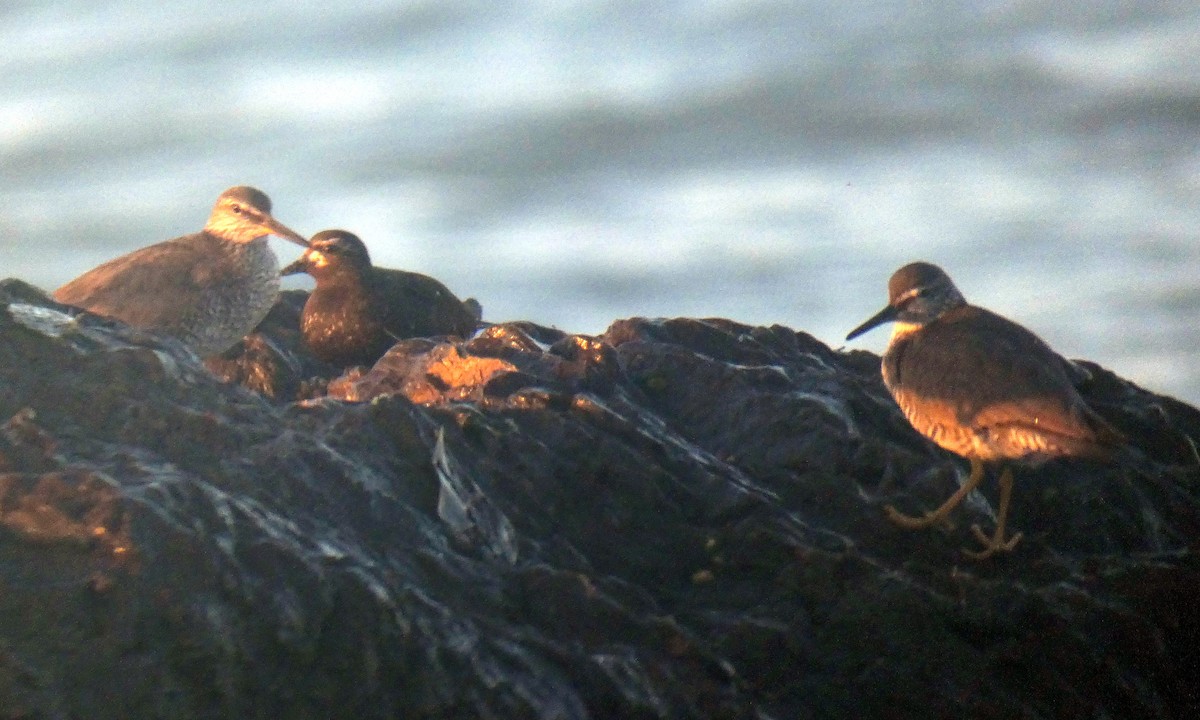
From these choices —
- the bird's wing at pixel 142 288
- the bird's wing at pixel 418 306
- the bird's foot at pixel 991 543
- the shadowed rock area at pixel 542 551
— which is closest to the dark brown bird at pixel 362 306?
the bird's wing at pixel 418 306

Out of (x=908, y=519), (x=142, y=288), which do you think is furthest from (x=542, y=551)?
(x=142, y=288)

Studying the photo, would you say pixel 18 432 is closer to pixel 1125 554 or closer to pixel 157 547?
pixel 157 547

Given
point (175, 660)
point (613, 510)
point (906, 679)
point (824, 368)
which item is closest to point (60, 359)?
point (175, 660)

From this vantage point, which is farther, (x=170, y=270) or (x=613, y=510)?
(x=170, y=270)

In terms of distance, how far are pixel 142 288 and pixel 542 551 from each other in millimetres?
4724

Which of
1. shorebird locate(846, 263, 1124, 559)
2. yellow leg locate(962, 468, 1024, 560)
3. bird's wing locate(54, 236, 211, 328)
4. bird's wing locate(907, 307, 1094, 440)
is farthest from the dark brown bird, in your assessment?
yellow leg locate(962, 468, 1024, 560)

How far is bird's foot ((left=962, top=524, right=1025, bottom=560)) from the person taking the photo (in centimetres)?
540

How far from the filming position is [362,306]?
8.68 metres

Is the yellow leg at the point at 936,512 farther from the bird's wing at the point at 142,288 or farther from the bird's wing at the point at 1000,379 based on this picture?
the bird's wing at the point at 142,288

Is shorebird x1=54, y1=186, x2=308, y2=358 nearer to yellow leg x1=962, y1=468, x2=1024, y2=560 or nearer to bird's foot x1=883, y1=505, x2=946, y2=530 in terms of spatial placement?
bird's foot x1=883, y1=505, x2=946, y2=530

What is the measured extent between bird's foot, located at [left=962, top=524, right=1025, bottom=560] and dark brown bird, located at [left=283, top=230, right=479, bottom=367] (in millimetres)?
4105

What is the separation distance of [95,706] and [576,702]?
131 cm

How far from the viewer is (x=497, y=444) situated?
5.14 meters

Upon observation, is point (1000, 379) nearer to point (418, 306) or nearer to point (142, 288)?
point (418, 306)
